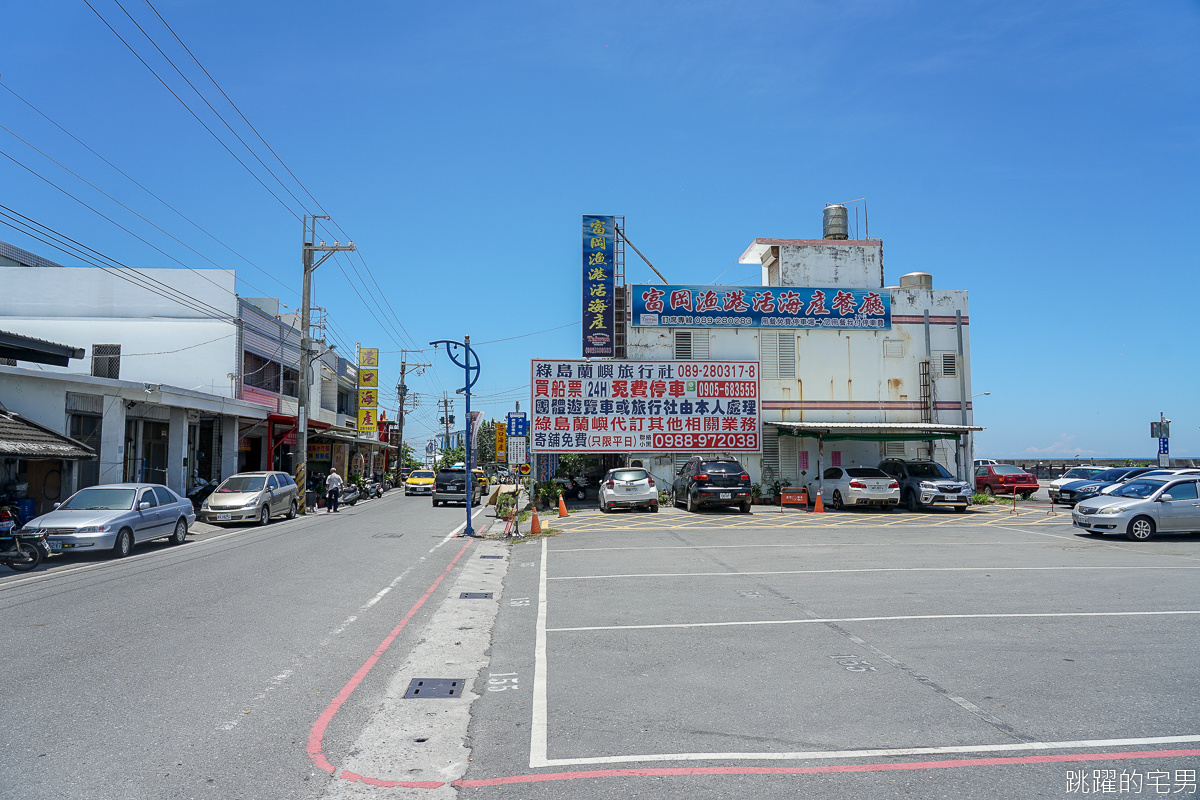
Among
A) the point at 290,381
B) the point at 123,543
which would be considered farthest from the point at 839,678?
the point at 290,381

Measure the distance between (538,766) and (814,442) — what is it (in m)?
26.5

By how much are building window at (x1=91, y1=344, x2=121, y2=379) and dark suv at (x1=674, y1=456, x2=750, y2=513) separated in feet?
73.4

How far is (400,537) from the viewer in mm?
18125

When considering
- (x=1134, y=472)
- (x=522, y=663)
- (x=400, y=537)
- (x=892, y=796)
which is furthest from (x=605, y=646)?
(x=1134, y=472)

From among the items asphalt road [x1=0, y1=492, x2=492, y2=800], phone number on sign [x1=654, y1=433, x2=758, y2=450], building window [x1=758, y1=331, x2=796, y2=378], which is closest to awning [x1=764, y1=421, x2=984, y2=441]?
phone number on sign [x1=654, y1=433, x2=758, y2=450]

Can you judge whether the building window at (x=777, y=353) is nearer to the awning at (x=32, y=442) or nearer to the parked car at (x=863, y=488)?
the parked car at (x=863, y=488)

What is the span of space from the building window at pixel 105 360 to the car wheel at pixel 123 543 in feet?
54.0

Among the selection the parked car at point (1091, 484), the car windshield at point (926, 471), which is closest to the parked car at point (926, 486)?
the car windshield at point (926, 471)

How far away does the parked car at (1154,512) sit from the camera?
1596 cm

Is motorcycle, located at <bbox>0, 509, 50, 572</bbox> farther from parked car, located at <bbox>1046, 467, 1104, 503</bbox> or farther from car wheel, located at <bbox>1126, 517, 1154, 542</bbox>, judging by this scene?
parked car, located at <bbox>1046, 467, 1104, 503</bbox>

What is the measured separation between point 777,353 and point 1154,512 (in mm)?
14936

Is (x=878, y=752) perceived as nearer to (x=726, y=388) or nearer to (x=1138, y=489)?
(x=1138, y=489)

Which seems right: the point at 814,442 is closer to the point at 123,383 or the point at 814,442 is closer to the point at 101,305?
the point at 123,383

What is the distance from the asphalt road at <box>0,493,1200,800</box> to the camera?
432 centimetres
